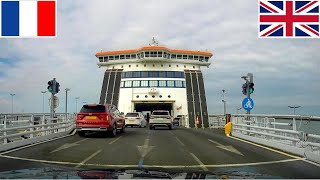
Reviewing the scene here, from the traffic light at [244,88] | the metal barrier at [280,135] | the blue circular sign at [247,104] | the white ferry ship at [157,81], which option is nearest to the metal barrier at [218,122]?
the white ferry ship at [157,81]

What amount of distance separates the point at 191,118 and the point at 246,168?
115 ft

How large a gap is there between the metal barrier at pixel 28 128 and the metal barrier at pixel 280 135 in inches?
387

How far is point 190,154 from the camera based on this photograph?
12.2 metres

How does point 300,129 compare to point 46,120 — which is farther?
point 46,120

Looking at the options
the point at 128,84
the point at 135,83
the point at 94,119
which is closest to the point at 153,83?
the point at 135,83

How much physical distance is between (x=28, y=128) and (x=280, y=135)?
10482 mm

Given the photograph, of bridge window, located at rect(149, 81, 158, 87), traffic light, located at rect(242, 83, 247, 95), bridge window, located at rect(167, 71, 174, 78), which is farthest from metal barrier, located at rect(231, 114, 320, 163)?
bridge window, located at rect(167, 71, 174, 78)

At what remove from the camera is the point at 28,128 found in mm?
16422

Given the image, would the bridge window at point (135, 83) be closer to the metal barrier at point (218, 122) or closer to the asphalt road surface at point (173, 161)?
the metal barrier at point (218, 122)

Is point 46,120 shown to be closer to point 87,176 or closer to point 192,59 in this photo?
point 87,176

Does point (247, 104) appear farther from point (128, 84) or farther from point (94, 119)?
point (128, 84)

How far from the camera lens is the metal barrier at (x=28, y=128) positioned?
46.7 feet

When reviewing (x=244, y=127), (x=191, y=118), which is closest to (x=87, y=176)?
(x=244, y=127)

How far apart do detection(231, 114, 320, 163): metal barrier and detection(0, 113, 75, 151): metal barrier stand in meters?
9.82
